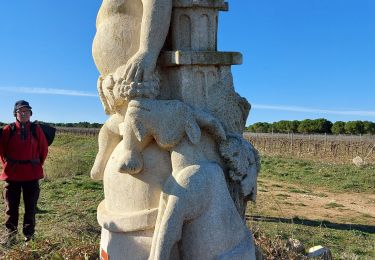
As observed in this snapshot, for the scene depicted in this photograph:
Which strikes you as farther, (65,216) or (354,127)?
(354,127)

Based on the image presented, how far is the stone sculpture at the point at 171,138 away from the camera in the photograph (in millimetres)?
2926

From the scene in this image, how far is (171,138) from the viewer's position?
9.77ft

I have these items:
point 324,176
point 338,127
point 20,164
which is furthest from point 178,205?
Result: point 338,127

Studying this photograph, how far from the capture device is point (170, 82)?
127 inches

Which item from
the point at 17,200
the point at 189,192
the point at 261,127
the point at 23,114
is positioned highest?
the point at 261,127

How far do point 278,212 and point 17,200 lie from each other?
5.16m

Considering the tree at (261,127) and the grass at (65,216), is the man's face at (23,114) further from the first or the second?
the tree at (261,127)

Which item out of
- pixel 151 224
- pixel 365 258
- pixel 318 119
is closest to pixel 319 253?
pixel 365 258

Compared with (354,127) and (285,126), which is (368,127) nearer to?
(354,127)

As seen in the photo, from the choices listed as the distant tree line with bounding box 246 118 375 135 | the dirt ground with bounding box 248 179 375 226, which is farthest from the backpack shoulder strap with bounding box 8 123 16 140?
the distant tree line with bounding box 246 118 375 135

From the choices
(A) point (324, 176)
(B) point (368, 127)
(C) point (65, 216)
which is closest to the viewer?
(C) point (65, 216)

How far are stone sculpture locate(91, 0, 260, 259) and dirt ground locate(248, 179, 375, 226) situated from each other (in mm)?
4662

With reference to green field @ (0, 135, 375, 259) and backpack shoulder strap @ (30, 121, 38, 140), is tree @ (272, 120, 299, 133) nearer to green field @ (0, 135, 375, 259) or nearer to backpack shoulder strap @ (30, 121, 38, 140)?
green field @ (0, 135, 375, 259)

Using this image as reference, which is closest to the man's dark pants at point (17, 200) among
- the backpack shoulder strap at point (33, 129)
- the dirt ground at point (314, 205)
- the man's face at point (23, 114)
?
the backpack shoulder strap at point (33, 129)
